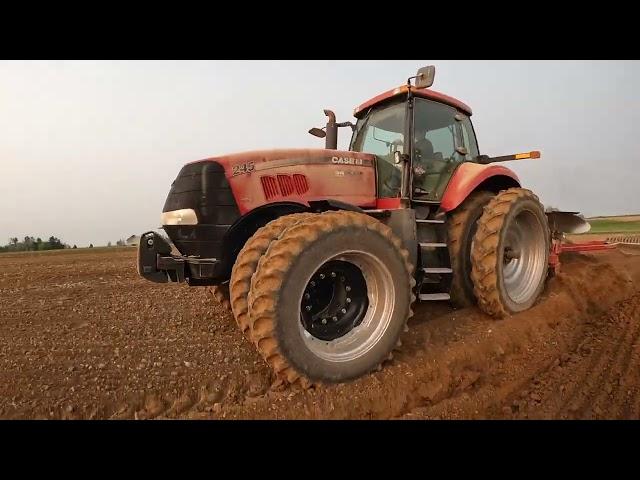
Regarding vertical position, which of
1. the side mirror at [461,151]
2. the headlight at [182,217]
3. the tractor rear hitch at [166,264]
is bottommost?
the tractor rear hitch at [166,264]

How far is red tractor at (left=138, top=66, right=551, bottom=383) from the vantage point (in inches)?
119

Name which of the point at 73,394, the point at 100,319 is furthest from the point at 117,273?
the point at 73,394

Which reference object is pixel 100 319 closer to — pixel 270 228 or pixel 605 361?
pixel 270 228

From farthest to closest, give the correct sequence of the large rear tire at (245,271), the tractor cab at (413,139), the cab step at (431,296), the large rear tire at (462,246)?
the large rear tire at (462,246) < the tractor cab at (413,139) < the cab step at (431,296) < the large rear tire at (245,271)

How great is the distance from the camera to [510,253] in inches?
203

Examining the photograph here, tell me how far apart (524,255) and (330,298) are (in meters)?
3.13

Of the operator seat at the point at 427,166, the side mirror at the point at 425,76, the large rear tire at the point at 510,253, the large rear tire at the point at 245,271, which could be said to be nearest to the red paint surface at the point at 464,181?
the operator seat at the point at 427,166

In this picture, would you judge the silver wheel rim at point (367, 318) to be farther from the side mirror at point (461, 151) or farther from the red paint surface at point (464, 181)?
the side mirror at point (461, 151)

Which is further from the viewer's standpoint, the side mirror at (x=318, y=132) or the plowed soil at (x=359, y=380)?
the side mirror at (x=318, y=132)

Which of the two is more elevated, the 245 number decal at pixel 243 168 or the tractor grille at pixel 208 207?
the 245 number decal at pixel 243 168

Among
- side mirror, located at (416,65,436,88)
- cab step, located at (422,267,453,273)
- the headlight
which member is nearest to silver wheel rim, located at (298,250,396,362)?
cab step, located at (422,267,453,273)

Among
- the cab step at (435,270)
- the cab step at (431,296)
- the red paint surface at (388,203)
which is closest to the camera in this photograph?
the cab step at (431,296)

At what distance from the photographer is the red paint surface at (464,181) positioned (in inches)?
181

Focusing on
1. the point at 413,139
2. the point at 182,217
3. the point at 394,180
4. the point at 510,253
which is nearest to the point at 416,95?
the point at 413,139
